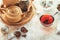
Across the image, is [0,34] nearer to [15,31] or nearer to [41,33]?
[15,31]

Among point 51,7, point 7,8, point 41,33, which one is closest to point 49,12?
point 51,7

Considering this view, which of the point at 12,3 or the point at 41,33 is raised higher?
the point at 12,3

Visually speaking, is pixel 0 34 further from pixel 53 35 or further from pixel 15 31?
pixel 53 35

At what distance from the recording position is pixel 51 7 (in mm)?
1276

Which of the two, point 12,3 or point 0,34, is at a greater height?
point 12,3

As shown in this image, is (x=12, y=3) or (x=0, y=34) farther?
(x=12, y=3)

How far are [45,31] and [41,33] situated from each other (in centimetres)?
3

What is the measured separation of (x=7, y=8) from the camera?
127 cm

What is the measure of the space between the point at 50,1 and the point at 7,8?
10.9 inches

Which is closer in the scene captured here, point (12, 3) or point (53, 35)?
point (53, 35)

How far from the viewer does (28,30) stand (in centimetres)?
119

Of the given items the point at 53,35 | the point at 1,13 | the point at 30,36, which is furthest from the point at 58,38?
the point at 1,13

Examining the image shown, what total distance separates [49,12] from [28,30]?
0.18 meters

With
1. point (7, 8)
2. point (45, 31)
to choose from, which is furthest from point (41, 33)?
point (7, 8)
